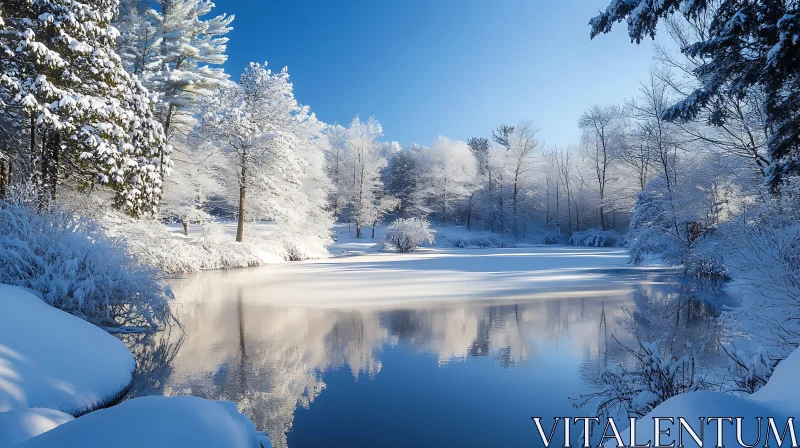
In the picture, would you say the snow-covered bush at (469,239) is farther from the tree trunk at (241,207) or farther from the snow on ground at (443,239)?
the tree trunk at (241,207)

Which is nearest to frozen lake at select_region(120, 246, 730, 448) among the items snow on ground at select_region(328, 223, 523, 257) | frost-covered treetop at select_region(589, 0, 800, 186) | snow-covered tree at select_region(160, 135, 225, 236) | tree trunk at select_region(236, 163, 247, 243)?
frost-covered treetop at select_region(589, 0, 800, 186)

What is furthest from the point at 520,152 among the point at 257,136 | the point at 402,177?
the point at 257,136

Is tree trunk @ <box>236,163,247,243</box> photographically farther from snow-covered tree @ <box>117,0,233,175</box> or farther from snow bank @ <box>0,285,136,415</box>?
snow bank @ <box>0,285,136,415</box>

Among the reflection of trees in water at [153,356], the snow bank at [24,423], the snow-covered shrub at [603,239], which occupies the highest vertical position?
the snow-covered shrub at [603,239]

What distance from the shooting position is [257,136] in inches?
821

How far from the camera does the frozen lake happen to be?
3.90m

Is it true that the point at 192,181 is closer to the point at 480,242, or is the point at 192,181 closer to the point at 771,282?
the point at 480,242

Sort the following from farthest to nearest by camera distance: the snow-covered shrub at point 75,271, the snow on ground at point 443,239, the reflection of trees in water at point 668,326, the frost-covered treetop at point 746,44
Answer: the snow on ground at point 443,239
the snow-covered shrub at point 75,271
the reflection of trees in water at point 668,326
the frost-covered treetop at point 746,44

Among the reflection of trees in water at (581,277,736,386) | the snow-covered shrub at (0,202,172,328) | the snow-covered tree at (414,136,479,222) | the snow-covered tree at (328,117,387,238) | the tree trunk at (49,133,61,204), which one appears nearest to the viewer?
the reflection of trees in water at (581,277,736,386)

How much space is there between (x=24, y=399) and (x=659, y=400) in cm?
475

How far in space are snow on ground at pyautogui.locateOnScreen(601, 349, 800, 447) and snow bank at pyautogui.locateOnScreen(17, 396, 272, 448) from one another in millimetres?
2335

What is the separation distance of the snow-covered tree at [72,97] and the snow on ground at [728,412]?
39.8 ft

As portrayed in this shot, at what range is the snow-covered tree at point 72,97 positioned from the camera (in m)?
10.8

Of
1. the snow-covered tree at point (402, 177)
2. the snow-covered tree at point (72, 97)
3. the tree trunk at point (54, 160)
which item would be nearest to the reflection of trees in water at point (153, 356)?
the snow-covered tree at point (72, 97)
